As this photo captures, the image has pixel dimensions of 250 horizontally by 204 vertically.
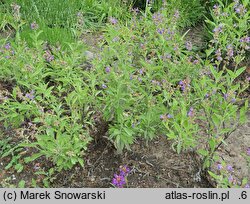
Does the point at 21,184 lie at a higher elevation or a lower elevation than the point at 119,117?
lower

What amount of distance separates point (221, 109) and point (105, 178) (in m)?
1.01

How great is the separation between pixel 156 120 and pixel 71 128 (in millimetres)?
634

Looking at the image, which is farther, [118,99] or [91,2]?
[91,2]

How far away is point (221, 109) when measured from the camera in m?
3.23

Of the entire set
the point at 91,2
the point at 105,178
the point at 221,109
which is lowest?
the point at 105,178

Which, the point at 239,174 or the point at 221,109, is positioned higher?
the point at 221,109

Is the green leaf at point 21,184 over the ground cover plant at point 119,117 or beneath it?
beneath

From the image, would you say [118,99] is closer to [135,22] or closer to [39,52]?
[39,52]

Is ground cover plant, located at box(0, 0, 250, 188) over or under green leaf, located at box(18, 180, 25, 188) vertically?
over

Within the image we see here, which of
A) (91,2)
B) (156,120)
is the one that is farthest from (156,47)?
(91,2)

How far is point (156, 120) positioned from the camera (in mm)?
3248

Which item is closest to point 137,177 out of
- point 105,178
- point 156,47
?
point 105,178
